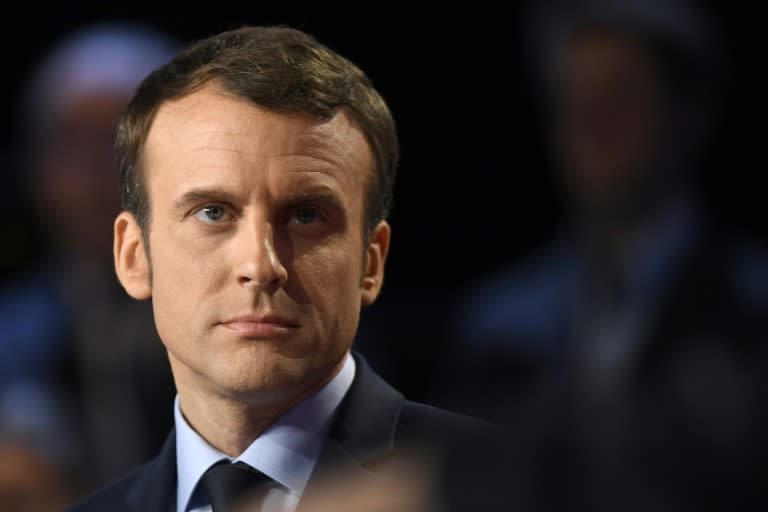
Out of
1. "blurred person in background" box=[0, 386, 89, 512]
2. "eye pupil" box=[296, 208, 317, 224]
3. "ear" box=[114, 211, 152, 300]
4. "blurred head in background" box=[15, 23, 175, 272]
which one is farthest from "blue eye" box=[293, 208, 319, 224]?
"blurred head in background" box=[15, 23, 175, 272]

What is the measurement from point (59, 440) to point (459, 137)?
104cm

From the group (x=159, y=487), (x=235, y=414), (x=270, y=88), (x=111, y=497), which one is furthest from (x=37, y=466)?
(x=270, y=88)

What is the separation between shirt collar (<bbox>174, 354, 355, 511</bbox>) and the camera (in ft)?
4.44

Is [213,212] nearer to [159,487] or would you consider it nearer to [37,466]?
[159,487]

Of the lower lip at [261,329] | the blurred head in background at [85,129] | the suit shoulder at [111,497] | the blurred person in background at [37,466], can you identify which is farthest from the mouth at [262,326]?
the blurred head in background at [85,129]

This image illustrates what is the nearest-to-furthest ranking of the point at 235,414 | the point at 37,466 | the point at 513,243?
the point at 235,414 < the point at 37,466 < the point at 513,243

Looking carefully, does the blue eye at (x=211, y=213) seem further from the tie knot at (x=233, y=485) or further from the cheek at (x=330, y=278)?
the tie knot at (x=233, y=485)

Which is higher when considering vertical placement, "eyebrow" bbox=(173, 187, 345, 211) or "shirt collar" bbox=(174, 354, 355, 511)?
"eyebrow" bbox=(173, 187, 345, 211)

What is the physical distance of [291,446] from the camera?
4.47ft

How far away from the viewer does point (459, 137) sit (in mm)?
2627

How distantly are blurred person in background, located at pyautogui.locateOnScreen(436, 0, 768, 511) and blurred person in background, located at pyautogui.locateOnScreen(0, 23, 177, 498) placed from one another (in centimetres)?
55

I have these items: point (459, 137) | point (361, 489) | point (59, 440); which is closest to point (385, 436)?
point (361, 489)

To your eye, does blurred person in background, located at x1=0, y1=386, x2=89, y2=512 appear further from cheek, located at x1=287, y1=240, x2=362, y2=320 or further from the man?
cheek, located at x1=287, y1=240, x2=362, y2=320

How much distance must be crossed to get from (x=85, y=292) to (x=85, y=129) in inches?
12.6
